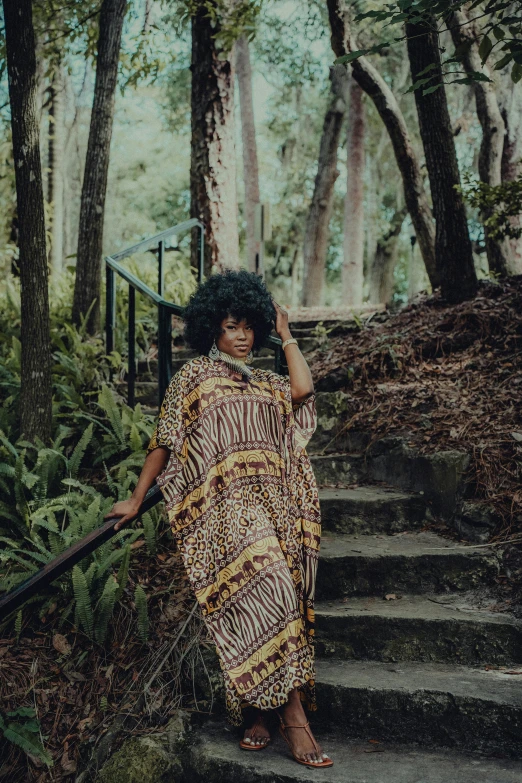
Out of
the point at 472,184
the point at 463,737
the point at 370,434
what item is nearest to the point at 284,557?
the point at 463,737

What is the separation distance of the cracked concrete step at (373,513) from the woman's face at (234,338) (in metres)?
1.37

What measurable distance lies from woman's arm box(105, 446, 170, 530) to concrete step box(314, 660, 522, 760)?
105 centimetres

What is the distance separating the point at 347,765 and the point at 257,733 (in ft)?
1.22

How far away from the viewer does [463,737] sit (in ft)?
9.14

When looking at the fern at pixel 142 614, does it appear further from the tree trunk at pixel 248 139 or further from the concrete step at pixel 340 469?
the tree trunk at pixel 248 139

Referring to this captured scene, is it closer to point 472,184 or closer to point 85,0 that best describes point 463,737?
point 472,184

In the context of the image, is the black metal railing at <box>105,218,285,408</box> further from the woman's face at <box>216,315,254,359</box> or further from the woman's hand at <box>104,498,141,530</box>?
the woman's hand at <box>104,498,141,530</box>

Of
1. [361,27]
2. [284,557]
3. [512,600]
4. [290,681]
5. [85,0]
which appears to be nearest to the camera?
[290,681]

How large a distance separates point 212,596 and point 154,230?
961 inches

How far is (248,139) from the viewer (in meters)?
13.6

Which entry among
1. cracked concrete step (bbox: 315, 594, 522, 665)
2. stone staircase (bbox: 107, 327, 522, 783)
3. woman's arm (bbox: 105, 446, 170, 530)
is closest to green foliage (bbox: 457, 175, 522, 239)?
stone staircase (bbox: 107, 327, 522, 783)

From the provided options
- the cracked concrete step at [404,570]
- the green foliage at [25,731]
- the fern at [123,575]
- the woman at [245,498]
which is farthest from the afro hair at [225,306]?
the green foliage at [25,731]

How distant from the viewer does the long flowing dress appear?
274cm

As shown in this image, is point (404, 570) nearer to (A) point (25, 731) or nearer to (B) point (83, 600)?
(B) point (83, 600)
